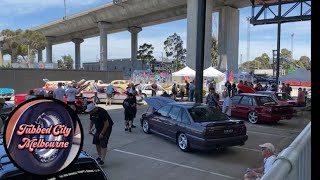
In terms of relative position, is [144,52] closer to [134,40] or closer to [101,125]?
[134,40]

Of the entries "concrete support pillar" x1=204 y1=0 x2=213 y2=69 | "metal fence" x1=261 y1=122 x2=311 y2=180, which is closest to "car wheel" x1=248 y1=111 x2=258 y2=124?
"metal fence" x1=261 y1=122 x2=311 y2=180

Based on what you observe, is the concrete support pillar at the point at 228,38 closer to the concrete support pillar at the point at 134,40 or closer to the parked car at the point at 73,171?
the concrete support pillar at the point at 134,40

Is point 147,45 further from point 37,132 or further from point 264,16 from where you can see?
point 37,132

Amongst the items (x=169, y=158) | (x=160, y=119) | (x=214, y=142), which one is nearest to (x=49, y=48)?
(x=160, y=119)

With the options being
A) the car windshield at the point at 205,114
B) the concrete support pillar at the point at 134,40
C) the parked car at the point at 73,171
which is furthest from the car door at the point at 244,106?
the concrete support pillar at the point at 134,40

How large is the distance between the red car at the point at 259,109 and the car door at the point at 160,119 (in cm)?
607

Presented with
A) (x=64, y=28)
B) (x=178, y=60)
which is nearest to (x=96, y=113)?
(x=64, y=28)

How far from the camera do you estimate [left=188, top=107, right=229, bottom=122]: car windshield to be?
1105 cm

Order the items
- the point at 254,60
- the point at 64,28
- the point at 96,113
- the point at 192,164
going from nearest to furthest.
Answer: the point at 96,113 < the point at 192,164 < the point at 64,28 < the point at 254,60

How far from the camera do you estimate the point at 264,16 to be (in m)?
24.5

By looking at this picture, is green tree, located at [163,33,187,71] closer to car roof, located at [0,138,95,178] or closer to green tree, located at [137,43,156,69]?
green tree, located at [137,43,156,69]

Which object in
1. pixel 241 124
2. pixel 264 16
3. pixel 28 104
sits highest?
pixel 264 16

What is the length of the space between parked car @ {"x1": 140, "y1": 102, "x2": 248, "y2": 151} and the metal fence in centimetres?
735

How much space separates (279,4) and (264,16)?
116cm
